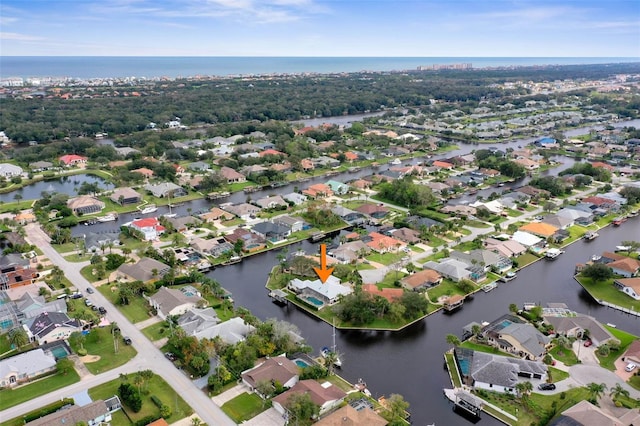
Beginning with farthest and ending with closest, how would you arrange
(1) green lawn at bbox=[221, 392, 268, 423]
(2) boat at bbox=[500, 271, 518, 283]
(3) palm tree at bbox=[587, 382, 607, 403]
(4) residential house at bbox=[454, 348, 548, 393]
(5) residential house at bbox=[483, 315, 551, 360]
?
(2) boat at bbox=[500, 271, 518, 283] → (5) residential house at bbox=[483, 315, 551, 360] → (4) residential house at bbox=[454, 348, 548, 393] → (3) palm tree at bbox=[587, 382, 607, 403] → (1) green lawn at bbox=[221, 392, 268, 423]

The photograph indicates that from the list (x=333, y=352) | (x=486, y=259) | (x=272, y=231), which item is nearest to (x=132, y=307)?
(x=333, y=352)

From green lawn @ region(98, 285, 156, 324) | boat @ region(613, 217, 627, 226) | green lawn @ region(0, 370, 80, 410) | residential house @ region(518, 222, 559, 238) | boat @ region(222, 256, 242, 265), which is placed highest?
residential house @ region(518, 222, 559, 238)

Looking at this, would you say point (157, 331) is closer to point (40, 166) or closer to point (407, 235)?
point (407, 235)

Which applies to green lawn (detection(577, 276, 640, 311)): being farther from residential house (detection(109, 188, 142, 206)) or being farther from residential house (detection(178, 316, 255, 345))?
residential house (detection(109, 188, 142, 206))

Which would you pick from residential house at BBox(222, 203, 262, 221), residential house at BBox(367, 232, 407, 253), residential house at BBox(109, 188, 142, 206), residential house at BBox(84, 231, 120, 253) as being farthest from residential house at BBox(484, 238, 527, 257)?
residential house at BBox(109, 188, 142, 206)

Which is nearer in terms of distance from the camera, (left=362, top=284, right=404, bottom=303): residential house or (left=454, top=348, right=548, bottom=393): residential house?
(left=454, top=348, right=548, bottom=393): residential house

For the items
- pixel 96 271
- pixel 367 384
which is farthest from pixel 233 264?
pixel 367 384
